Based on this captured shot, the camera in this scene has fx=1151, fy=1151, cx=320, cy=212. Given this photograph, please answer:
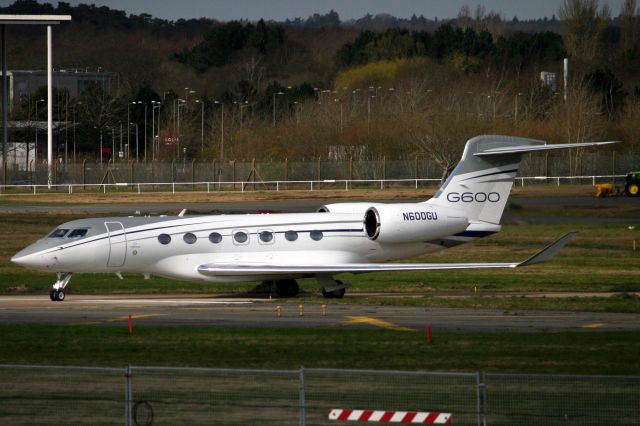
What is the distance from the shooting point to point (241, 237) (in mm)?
32531

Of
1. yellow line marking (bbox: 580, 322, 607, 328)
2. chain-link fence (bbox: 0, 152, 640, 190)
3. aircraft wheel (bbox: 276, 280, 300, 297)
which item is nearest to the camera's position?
yellow line marking (bbox: 580, 322, 607, 328)

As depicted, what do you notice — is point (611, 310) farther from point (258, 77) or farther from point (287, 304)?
point (258, 77)

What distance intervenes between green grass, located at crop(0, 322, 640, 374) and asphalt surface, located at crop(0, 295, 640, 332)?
1.08 metres

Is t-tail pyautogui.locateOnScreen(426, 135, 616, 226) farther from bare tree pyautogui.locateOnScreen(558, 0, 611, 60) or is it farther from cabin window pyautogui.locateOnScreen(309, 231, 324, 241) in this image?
bare tree pyautogui.locateOnScreen(558, 0, 611, 60)

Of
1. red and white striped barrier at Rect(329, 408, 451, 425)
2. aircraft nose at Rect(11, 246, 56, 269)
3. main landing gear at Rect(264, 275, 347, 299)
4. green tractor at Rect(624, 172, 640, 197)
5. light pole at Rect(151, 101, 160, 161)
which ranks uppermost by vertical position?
light pole at Rect(151, 101, 160, 161)

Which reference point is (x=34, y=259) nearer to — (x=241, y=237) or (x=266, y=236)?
(x=241, y=237)

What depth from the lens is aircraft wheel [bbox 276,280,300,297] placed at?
109ft

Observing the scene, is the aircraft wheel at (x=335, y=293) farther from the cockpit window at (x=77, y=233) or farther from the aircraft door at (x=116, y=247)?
the cockpit window at (x=77, y=233)

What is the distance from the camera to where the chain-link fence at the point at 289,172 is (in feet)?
257

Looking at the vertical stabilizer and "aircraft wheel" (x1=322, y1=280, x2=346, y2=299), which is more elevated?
the vertical stabilizer

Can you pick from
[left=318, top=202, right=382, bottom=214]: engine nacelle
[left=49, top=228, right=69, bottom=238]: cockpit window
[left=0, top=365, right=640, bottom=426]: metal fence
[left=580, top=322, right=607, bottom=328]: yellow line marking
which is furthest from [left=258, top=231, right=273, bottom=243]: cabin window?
[left=0, top=365, right=640, bottom=426]: metal fence

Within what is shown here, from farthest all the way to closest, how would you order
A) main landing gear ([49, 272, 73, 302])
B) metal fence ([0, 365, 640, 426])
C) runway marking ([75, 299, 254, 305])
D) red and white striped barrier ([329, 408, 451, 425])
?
main landing gear ([49, 272, 73, 302])
runway marking ([75, 299, 254, 305])
metal fence ([0, 365, 640, 426])
red and white striped barrier ([329, 408, 451, 425])

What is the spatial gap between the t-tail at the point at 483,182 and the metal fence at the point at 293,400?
17.0 meters

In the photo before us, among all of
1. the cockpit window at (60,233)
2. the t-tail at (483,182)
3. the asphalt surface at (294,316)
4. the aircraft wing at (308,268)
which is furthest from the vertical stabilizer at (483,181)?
the cockpit window at (60,233)
